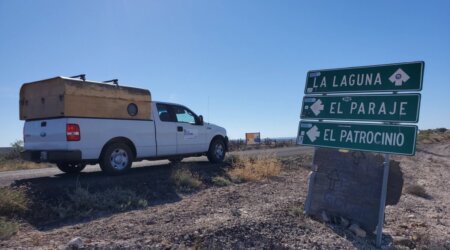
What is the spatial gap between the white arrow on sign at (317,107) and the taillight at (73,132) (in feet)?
16.6

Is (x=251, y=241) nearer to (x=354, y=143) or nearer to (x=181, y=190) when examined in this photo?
(x=354, y=143)

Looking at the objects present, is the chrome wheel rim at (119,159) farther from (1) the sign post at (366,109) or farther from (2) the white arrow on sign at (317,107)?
(2) the white arrow on sign at (317,107)

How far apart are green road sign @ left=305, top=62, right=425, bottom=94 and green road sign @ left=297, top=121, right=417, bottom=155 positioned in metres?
0.60

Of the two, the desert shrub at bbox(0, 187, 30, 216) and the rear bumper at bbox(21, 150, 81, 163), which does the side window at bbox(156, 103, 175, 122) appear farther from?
the desert shrub at bbox(0, 187, 30, 216)

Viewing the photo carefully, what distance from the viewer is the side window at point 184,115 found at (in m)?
12.0

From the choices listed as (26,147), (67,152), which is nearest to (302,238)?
(67,152)

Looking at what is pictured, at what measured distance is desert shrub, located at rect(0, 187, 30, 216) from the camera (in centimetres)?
666

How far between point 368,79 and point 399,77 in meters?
0.53

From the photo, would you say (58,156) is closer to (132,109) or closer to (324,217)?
(132,109)

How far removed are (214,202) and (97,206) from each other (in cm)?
216

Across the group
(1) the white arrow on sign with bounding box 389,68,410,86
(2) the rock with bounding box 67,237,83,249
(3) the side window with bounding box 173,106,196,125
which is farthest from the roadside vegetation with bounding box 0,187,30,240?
(1) the white arrow on sign with bounding box 389,68,410,86

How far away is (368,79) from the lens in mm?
6926

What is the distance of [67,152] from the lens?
911cm

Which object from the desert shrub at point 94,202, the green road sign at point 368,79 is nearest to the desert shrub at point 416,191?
the green road sign at point 368,79
